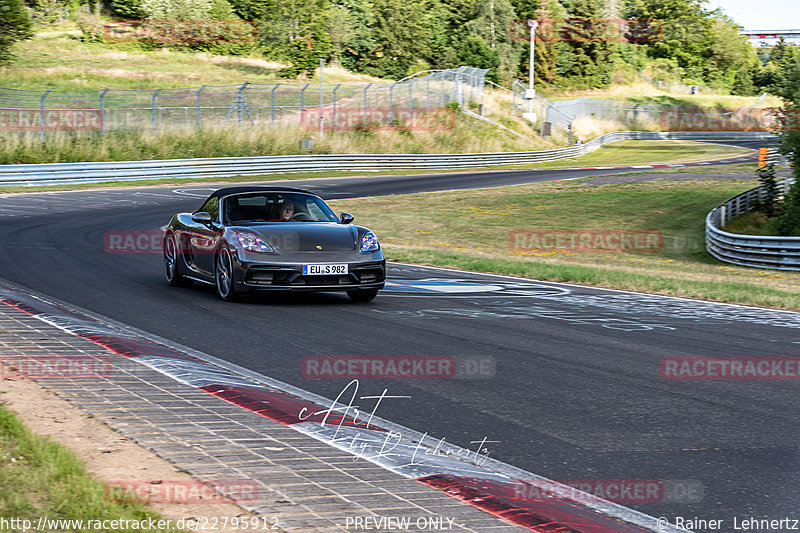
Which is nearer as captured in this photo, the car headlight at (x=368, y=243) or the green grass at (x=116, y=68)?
the car headlight at (x=368, y=243)

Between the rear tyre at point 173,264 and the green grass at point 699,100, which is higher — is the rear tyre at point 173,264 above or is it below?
below

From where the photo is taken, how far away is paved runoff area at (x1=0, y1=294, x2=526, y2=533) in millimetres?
4094

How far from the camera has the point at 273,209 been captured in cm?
1243

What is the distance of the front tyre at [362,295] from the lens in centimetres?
1173

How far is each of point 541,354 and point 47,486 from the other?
205 inches

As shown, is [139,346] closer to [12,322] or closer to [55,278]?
[12,322]

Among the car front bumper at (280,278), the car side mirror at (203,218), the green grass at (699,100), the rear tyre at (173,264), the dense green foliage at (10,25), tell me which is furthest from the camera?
the green grass at (699,100)

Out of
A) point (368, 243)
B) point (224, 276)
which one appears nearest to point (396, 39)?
point (368, 243)

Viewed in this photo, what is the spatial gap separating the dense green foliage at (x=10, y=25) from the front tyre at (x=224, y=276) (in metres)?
60.0

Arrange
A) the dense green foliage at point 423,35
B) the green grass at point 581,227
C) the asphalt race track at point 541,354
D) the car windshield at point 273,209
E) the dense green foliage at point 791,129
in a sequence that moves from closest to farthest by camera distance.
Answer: the asphalt race track at point 541,354, the car windshield at point 273,209, the green grass at point 581,227, the dense green foliage at point 791,129, the dense green foliage at point 423,35

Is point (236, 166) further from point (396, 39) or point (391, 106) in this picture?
point (396, 39)
